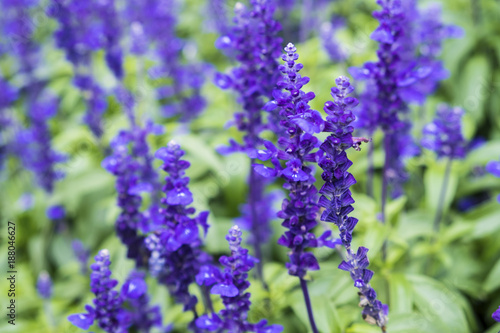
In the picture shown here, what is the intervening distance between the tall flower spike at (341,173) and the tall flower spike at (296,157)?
0.33 feet

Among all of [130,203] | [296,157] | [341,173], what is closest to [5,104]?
[130,203]

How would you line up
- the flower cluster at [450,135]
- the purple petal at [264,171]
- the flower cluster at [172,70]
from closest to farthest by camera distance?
the purple petal at [264,171] < the flower cluster at [450,135] < the flower cluster at [172,70]

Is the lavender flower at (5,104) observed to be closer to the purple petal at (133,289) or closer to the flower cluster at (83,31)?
the flower cluster at (83,31)

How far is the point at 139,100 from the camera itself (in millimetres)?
5883

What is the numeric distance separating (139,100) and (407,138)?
9.92 feet

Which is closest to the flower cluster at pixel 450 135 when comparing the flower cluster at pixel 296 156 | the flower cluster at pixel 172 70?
the flower cluster at pixel 296 156

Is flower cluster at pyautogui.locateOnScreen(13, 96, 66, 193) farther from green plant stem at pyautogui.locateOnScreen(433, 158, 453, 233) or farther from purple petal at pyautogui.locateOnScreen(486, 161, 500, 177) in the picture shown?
purple petal at pyautogui.locateOnScreen(486, 161, 500, 177)

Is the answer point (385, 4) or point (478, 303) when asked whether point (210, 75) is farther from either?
point (478, 303)

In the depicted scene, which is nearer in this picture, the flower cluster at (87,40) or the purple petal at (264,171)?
the purple petal at (264,171)

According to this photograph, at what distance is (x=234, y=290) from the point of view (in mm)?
2635

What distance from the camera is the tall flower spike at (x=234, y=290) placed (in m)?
2.61

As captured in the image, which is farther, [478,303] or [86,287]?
[86,287]

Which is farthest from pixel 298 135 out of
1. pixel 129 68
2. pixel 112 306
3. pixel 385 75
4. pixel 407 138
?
pixel 129 68

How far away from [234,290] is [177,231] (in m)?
0.54
